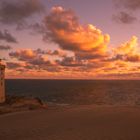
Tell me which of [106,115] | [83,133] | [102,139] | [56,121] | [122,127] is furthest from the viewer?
[106,115]

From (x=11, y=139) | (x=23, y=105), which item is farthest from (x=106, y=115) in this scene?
(x=23, y=105)

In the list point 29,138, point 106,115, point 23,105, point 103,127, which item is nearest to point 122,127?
point 103,127

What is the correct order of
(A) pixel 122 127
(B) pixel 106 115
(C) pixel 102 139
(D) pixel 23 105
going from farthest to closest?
(D) pixel 23 105
(B) pixel 106 115
(A) pixel 122 127
(C) pixel 102 139

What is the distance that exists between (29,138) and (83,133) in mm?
4805

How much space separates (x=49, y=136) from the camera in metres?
24.4

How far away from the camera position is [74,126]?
92.9 ft

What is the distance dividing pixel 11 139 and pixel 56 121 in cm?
845

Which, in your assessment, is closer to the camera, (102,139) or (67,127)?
(102,139)

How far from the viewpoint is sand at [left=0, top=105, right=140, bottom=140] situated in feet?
79.8

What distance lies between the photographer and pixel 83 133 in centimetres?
2527

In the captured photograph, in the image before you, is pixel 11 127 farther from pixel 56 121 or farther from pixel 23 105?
pixel 23 105

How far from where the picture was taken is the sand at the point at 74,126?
2431cm

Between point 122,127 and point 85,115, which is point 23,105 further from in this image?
point 122,127

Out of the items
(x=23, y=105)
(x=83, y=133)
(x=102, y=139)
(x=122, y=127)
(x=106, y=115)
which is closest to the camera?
(x=102, y=139)
